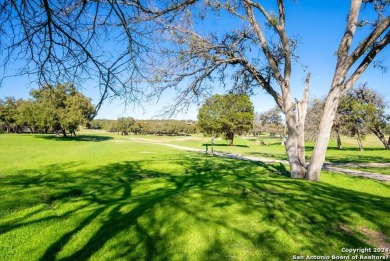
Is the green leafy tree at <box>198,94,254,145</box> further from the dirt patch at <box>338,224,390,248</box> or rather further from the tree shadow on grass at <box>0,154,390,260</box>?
the dirt patch at <box>338,224,390,248</box>

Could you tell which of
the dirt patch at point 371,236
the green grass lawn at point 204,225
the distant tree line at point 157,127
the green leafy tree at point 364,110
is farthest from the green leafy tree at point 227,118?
the distant tree line at point 157,127

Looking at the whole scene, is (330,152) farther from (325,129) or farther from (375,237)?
(375,237)

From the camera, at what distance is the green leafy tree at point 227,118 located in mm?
56406

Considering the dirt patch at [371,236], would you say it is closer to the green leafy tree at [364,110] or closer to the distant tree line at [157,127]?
the green leafy tree at [364,110]

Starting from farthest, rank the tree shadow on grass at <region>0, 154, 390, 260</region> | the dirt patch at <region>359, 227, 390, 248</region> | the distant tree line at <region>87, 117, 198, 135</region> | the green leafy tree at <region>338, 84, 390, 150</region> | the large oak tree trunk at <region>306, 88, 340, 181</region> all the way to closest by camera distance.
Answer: the distant tree line at <region>87, 117, 198, 135</region>
the green leafy tree at <region>338, 84, 390, 150</region>
the large oak tree trunk at <region>306, 88, 340, 181</region>
the dirt patch at <region>359, 227, 390, 248</region>
the tree shadow on grass at <region>0, 154, 390, 260</region>

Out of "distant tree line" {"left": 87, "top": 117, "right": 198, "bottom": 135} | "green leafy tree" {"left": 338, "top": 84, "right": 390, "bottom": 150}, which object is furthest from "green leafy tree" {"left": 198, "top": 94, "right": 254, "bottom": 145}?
"distant tree line" {"left": 87, "top": 117, "right": 198, "bottom": 135}

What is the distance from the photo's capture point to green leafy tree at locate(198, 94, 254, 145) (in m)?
56.4

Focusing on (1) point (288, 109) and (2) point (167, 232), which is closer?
(2) point (167, 232)

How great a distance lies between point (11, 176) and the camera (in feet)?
50.7

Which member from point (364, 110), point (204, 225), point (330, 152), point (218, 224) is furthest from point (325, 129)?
point (330, 152)

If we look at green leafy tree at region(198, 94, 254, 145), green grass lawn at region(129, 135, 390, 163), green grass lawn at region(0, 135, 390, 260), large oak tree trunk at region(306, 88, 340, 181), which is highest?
green leafy tree at region(198, 94, 254, 145)

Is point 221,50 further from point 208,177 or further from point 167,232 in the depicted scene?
point 167,232

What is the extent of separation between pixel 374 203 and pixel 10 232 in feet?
32.3

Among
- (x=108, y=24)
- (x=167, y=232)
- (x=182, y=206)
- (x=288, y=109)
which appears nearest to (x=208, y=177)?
(x=288, y=109)
